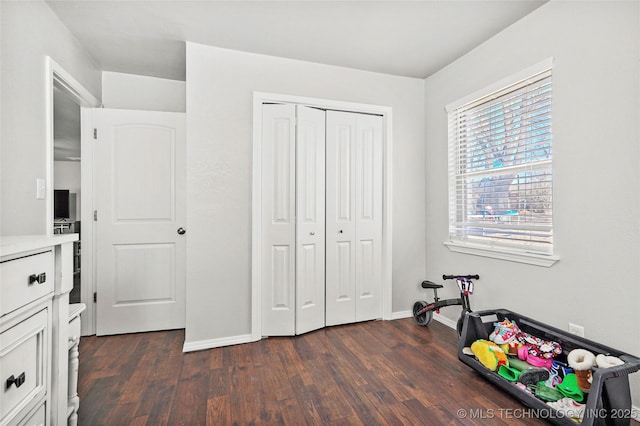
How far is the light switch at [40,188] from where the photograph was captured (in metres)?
1.94

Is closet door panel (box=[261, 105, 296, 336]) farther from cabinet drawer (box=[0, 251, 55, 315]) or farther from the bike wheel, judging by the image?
cabinet drawer (box=[0, 251, 55, 315])

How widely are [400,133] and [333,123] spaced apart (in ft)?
2.54

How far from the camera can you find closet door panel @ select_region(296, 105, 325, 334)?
9.23 ft

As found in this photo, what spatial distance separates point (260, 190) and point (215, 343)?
53.1 inches

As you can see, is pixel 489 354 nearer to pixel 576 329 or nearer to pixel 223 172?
pixel 576 329

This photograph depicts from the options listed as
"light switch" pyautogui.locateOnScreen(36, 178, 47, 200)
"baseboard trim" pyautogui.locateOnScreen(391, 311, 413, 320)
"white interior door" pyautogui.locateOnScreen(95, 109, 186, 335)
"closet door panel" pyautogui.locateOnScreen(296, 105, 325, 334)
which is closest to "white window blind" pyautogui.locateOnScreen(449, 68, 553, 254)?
"baseboard trim" pyautogui.locateOnScreen(391, 311, 413, 320)

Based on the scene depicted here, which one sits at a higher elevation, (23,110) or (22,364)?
(23,110)

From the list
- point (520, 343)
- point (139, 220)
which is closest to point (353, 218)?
point (520, 343)

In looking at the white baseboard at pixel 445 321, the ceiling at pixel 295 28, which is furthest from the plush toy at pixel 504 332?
the ceiling at pixel 295 28

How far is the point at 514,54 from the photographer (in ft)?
7.66

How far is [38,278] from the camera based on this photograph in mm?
1132

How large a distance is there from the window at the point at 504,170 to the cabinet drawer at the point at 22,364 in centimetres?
276

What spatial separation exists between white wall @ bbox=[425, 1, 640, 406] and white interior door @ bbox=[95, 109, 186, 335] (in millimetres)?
2941

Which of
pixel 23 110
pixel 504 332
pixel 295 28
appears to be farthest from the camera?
pixel 295 28
